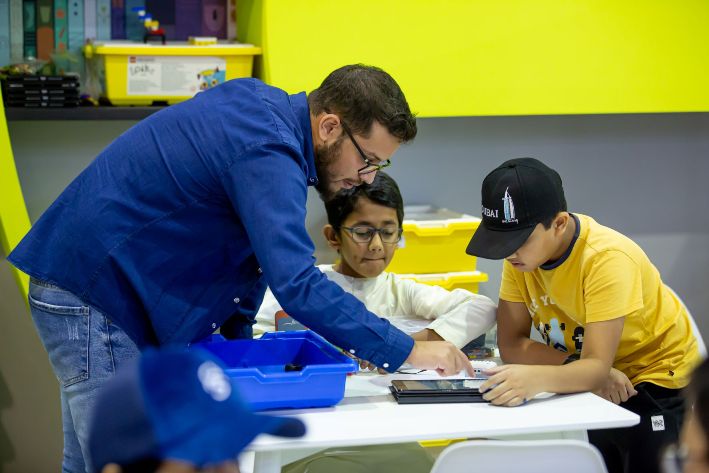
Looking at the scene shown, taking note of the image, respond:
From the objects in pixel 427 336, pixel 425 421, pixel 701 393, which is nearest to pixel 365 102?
pixel 425 421

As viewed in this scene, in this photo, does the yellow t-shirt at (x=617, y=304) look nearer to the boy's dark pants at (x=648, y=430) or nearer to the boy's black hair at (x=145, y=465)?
the boy's dark pants at (x=648, y=430)

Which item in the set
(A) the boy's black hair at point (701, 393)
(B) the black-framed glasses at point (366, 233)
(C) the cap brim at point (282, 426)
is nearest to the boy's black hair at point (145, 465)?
(C) the cap brim at point (282, 426)

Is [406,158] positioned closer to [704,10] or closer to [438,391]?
[704,10]

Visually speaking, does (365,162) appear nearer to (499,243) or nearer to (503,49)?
(499,243)

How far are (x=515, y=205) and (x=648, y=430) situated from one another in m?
0.69

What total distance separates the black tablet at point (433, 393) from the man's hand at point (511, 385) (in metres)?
0.04

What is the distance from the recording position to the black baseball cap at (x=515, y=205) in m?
2.30

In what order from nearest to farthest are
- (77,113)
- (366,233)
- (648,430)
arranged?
(648,430), (366,233), (77,113)

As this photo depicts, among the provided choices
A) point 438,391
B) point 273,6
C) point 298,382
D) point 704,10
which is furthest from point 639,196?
point 298,382

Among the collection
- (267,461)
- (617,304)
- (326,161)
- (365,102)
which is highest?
(365,102)

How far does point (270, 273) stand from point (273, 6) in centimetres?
172

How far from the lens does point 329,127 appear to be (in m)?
2.12

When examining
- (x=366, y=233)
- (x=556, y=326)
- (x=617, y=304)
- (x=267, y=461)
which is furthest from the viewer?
(x=366, y=233)

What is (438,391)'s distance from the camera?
2109mm
